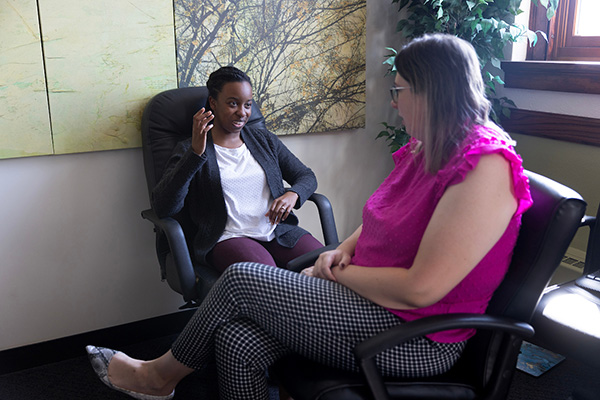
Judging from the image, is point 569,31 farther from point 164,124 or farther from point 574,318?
point 164,124

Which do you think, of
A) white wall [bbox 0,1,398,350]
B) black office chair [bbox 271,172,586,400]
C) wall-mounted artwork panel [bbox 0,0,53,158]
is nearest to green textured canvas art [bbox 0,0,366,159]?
wall-mounted artwork panel [bbox 0,0,53,158]

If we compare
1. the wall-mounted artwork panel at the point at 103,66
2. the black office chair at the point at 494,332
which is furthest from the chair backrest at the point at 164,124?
the black office chair at the point at 494,332

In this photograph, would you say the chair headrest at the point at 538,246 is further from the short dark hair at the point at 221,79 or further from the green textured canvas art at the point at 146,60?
the green textured canvas art at the point at 146,60

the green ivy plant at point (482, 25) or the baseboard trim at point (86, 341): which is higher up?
the green ivy plant at point (482, 25)

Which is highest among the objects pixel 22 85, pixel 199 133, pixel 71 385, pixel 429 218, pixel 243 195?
pixel 22 85

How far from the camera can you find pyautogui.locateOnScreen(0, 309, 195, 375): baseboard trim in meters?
2.22

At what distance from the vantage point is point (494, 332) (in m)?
1.31

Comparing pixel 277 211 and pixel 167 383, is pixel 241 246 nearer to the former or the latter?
pixel 277 211

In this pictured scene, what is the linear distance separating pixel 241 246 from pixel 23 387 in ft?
3.18

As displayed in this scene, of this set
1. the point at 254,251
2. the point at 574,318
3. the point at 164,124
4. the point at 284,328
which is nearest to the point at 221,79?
the point at 164,124

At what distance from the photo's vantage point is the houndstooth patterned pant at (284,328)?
52.6 inches

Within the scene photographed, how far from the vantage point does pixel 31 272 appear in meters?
2.19

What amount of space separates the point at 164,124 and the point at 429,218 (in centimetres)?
117

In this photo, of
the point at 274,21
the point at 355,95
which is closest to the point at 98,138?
the point at 274,21
